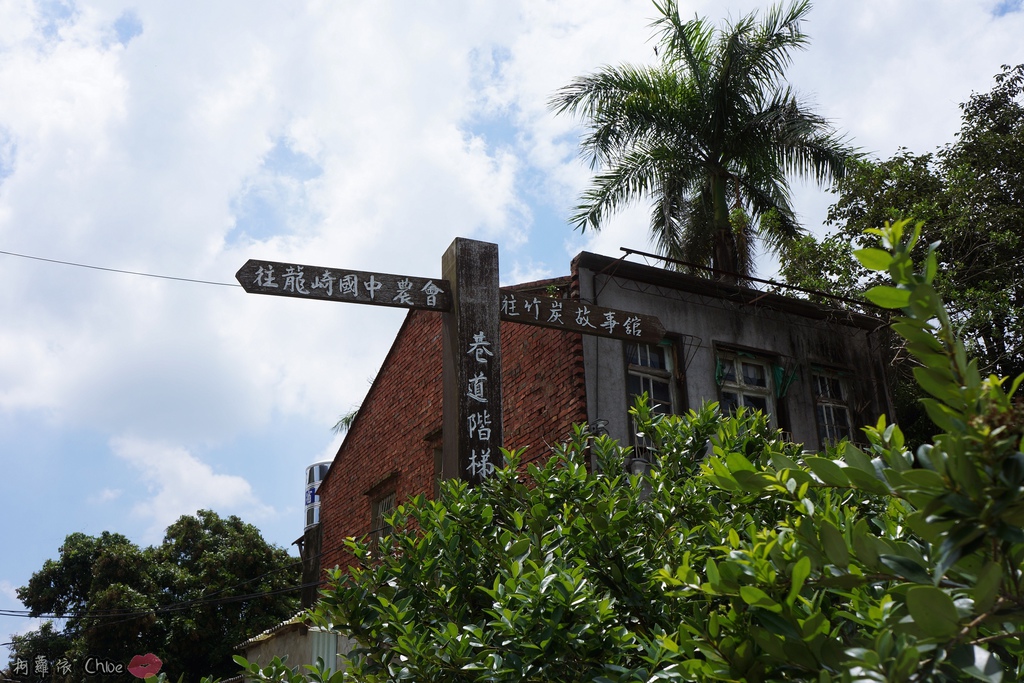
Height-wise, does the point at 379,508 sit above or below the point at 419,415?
below

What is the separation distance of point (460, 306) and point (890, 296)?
510cm

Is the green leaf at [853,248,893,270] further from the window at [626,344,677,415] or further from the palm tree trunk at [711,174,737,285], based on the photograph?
the palm tree trunk at [711,174,737,285]

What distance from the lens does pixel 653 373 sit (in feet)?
37.0

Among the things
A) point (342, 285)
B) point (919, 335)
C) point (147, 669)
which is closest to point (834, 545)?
point (919, 335)

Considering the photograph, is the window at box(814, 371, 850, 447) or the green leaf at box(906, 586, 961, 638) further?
the window at box(814, 371, 850, 447)

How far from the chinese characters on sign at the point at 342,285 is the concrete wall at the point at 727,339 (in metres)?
3.80

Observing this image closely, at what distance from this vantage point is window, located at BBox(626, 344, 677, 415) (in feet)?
36.2

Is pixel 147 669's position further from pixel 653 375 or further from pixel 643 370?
pixel 653 375

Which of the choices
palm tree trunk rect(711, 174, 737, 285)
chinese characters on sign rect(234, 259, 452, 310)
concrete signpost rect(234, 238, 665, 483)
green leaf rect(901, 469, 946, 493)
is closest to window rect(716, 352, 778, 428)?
palm tree trunk rect(711, 174, 737, 285)

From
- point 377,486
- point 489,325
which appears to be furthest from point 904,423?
point 489,325

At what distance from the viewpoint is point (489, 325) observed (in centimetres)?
693

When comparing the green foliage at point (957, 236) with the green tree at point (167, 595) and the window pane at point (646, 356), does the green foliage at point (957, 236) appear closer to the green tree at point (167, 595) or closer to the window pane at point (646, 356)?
the window pane at point (646, 356)

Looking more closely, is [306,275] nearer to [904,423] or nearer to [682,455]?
[682,455]

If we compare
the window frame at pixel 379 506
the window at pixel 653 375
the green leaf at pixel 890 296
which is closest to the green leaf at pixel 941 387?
the green leaf at pixel 890 296
